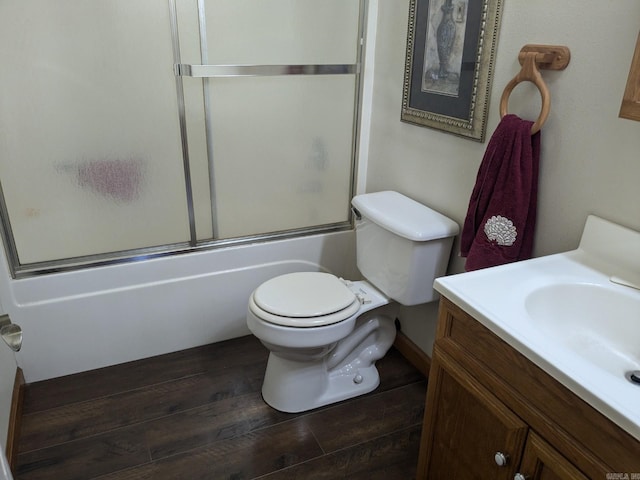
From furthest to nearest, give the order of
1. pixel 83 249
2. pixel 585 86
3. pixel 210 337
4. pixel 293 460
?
pixel 210 337, pixel 83 249, pixel 293 460, pixel 585 86

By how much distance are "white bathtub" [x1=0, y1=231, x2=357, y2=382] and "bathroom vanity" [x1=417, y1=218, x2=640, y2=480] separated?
1189mm

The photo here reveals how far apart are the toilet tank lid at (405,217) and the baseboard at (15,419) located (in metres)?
1.50

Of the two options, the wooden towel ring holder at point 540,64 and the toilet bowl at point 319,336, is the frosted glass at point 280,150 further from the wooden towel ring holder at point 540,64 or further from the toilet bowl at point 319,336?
the wooden towel ring holder at point 540,64

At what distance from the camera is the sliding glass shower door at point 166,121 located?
1776mm

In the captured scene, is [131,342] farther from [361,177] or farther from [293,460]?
[361,177]

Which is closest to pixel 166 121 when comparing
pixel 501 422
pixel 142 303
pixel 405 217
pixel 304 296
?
pixel 142 303

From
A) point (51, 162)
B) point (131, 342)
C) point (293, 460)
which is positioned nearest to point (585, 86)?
point (293, 460)

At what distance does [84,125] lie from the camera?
1867 mm

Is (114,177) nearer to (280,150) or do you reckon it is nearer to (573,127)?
(280,150)

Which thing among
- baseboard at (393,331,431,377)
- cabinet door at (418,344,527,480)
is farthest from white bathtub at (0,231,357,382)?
cabinet door at (418,344,527,480)

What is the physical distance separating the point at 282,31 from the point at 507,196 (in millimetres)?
1204

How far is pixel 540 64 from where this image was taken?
1.41 m

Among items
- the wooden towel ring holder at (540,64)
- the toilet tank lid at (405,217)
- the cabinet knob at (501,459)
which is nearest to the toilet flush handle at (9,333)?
the cabinet knob at (501,459)

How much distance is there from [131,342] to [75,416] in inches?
14.9
